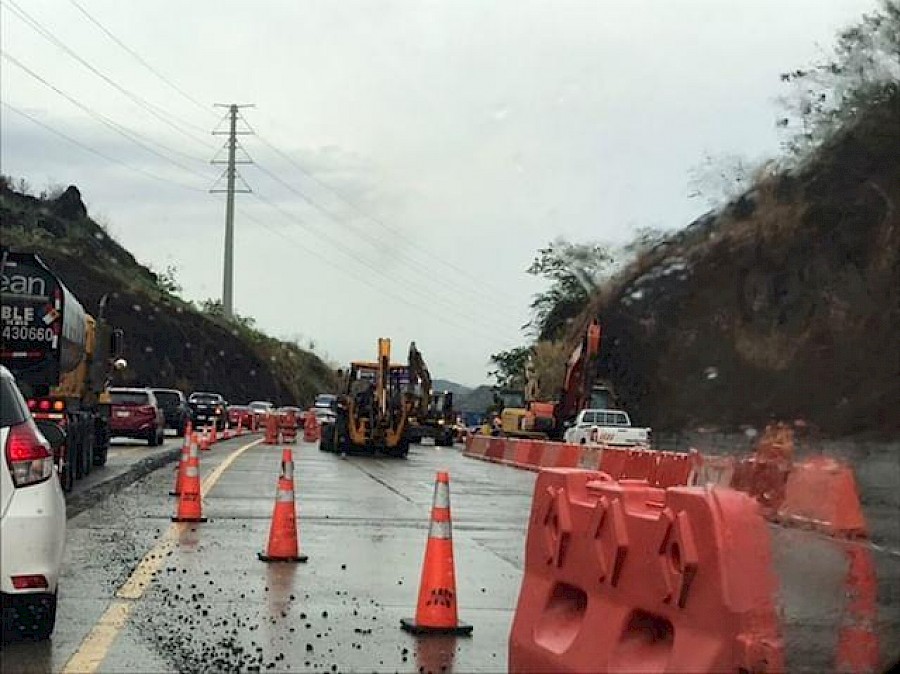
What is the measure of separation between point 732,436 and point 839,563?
2.04 m

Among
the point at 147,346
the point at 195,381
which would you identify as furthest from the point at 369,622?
the point at 195,381

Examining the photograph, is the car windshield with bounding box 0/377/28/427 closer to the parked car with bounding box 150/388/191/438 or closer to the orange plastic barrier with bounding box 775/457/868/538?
the orange plastic barrier with bounding box 775/457/868/538

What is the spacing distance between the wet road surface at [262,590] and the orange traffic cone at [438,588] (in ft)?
0.50

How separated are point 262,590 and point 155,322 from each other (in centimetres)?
6706

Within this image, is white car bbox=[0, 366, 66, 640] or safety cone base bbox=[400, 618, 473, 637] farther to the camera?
safety cone base bbox=[400, 618, 473, 637]

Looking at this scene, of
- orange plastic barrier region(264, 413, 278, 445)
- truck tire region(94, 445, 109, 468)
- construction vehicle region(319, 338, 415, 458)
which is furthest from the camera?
orange plastic barrier region(264, 413, 278, 445)

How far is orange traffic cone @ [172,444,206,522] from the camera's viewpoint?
52.6 ft

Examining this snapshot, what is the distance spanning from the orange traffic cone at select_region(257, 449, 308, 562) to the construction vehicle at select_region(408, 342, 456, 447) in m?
28.2

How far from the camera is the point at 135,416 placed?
1511 inches

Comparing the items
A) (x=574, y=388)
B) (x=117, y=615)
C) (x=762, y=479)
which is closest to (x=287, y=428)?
(x=574, y=388)

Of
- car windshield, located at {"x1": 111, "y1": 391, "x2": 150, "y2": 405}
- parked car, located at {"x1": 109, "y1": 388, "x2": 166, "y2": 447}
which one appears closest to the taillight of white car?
parked car, located at {"x1": 109, "y1": 388, "x2": 166, "y2": 447}

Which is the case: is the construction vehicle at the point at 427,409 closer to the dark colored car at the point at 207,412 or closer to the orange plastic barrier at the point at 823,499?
the dark colored car at the point at 207,412

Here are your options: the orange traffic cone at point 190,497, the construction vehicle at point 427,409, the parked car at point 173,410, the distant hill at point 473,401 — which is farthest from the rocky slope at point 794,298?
the distant hill at point 473,401

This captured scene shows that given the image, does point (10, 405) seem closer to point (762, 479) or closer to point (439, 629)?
point (439, 629)
